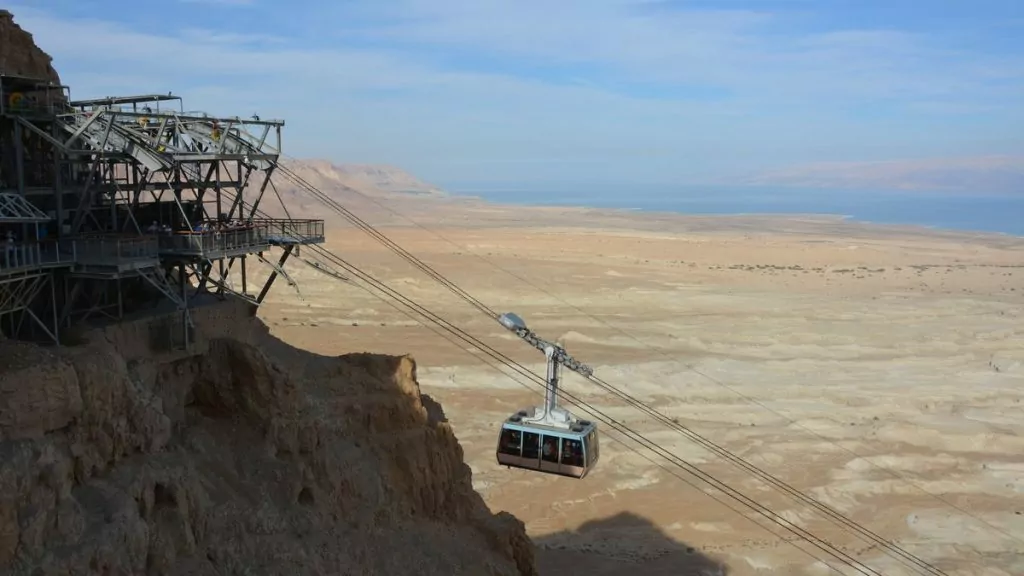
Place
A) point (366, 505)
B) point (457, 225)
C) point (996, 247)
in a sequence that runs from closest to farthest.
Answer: point (366, 505) → point (996, 247) → point (457, 225)

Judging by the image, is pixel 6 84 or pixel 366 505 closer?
pixel 6 84

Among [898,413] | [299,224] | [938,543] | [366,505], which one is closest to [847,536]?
[938,543]

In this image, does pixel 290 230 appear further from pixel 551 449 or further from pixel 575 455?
pixel 575 455

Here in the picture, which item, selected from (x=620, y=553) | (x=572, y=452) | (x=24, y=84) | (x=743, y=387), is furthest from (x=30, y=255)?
(x=743, y=387)

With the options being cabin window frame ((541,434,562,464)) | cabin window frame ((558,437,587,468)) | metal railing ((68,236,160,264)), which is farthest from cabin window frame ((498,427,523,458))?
metal railing ((68,236,160,264))

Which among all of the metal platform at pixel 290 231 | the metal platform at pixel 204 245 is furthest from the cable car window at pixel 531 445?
the metal platform at pixel 204 245

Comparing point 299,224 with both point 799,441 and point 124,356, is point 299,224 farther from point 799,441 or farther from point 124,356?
point 799,441

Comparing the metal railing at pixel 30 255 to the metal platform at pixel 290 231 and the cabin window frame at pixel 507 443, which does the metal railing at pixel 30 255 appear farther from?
the cabin window frame at pixel 507 443
